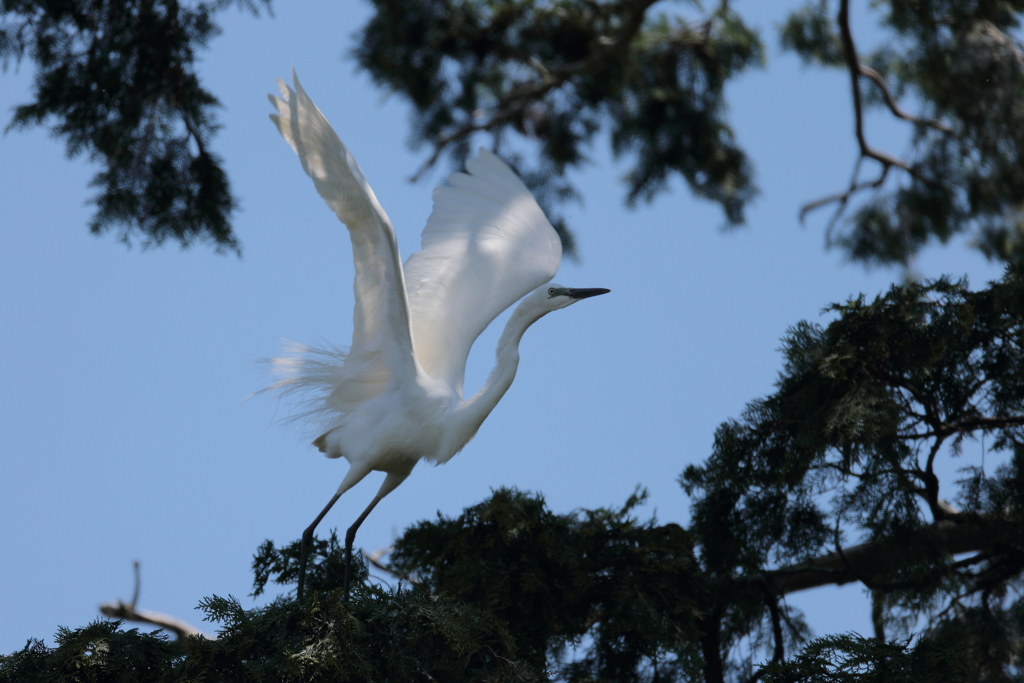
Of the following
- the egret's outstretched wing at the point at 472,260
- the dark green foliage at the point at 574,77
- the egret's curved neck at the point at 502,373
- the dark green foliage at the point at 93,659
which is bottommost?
the dark green foliage at the point at 93,659

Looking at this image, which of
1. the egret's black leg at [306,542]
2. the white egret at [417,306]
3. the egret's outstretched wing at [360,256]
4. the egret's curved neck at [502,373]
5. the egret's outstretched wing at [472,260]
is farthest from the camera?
the egret's outstretched wing at [472,260]

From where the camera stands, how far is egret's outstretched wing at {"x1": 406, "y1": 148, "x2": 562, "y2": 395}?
13.4 ft

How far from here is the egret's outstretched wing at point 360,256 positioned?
308cm

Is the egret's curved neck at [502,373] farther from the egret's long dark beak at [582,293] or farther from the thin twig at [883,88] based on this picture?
the thin twig at [883,88]

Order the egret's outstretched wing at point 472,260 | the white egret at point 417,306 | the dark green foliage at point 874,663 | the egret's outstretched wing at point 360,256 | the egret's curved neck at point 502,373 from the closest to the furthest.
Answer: the dark green foliage at point 874,663 → the egret's outstretched wing at point 360,256 → the white egret at point 417,306 → the egret's curved neck at point 502,373 → the egret's outstretched wing at point 472,260

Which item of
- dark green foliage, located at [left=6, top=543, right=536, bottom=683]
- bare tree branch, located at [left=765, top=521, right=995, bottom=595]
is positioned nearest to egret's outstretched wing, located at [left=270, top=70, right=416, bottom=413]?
dark green foliage, located at [left=6, top=543, right=536, bottom=683]

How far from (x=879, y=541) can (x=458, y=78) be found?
8.77 feet

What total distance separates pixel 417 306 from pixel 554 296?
638 millimetres

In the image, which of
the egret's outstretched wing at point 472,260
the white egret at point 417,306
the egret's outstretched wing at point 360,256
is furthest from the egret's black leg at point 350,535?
the egret's outstretched wing at point 472,260

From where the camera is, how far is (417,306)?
414cm

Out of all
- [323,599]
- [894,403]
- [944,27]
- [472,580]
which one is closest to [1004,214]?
[944,27]

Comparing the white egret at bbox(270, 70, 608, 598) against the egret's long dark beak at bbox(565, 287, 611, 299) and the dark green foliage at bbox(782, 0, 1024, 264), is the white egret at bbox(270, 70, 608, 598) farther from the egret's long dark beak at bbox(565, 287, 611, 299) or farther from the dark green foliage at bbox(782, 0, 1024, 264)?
the dark green foliage at bbox(782, 0, 1024, 264)

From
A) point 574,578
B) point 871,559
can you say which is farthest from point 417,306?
point 871,559

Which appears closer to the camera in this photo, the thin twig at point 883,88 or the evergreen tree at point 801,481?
the evergreen tree at point 801,481
